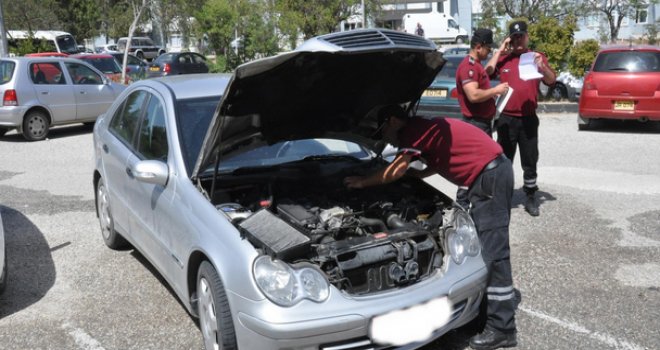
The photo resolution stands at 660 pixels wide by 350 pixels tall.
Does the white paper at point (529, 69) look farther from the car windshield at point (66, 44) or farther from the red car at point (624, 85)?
the car windshield at point (66, 44)

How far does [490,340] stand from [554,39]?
13.6m

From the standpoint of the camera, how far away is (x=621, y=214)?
7039 mm

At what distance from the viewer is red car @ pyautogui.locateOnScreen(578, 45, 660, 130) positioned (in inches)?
458

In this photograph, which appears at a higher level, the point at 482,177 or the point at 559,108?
the point at 482,177

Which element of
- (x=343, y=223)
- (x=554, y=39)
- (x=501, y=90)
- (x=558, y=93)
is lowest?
(x=558, y=93)

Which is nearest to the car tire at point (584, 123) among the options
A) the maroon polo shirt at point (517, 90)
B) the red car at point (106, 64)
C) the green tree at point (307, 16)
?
the maroon polo shirt at point (517, 90)

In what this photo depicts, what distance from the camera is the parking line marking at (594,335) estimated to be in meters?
4.18

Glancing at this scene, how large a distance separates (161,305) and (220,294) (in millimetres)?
1408

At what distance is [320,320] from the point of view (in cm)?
338

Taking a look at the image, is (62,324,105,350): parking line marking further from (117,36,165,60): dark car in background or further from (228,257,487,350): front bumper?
(117,36,165,60): dark car in background

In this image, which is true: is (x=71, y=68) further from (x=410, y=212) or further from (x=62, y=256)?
(x=410, y=212)

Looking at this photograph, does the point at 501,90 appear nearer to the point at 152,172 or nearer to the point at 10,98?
the point at 152,172

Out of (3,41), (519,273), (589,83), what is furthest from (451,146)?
(3,41)

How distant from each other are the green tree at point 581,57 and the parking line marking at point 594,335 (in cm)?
1249
